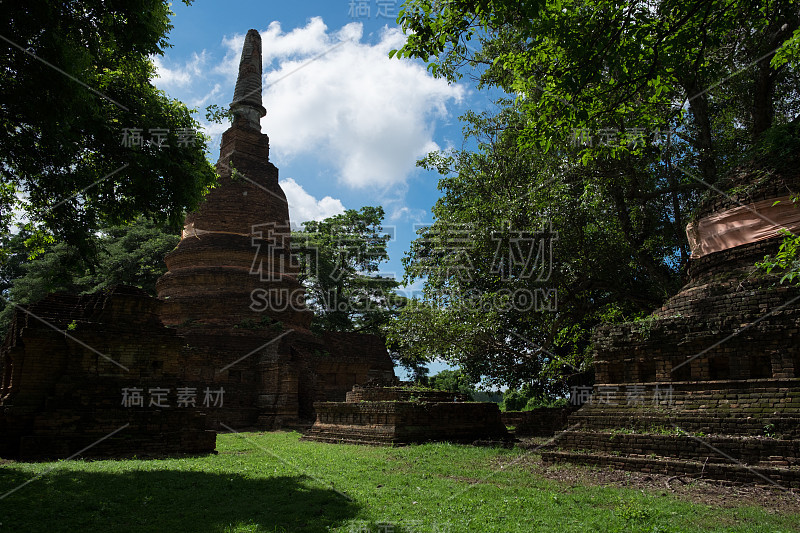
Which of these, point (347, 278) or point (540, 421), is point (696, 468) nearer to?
point (540, 421)

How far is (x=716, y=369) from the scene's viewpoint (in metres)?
8.09

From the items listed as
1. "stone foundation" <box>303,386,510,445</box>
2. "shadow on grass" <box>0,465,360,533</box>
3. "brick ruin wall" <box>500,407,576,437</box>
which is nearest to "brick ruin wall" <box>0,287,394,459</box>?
"shadow on grass" <box>0,465,360,533</box>

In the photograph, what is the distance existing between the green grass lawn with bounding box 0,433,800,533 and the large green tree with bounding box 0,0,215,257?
3.95 m

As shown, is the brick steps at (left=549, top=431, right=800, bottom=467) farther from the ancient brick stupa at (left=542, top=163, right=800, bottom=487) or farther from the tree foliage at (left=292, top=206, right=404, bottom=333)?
the tree foliage at (left=292, top=206, right=404, bottom=333)

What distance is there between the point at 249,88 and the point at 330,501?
23099 millimetres

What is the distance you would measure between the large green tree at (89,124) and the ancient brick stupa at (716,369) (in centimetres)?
772

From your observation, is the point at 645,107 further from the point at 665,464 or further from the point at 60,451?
the point at 60,451

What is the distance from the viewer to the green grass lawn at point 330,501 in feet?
16.1

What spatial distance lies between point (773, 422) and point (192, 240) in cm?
1961

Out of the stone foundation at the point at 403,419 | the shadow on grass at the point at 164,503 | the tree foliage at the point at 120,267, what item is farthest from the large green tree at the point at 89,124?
the tree foliage at the point at 120,267

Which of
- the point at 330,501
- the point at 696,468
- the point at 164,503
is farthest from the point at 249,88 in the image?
the point at 696,468

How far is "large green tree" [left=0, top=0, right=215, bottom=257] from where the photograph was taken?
256 inches

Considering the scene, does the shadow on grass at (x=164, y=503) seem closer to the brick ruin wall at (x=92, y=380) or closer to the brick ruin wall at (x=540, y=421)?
the brick ruin wall at (x=92, y=380)

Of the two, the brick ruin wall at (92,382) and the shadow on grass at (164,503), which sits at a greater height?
the brick ruin wall at (92,382)
